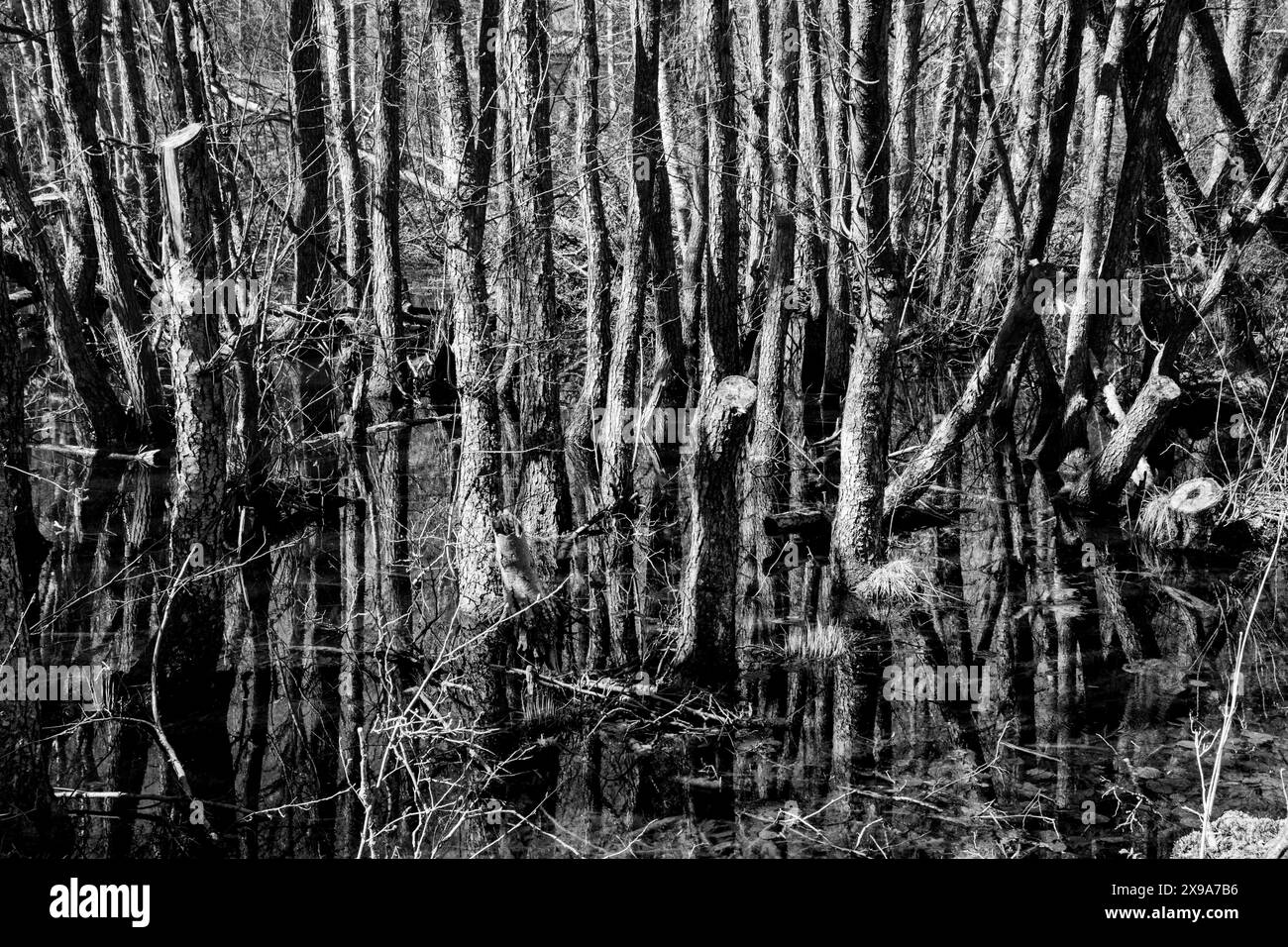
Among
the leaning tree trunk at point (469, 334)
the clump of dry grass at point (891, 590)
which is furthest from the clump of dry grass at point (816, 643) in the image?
the leaning tree trunk at point (469, 334)

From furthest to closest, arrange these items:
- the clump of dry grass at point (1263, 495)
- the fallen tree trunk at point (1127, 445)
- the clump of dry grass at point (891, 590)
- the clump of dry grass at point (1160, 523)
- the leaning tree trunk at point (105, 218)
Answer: the leaning tree trunk at point (105, 218) < the fallen tree trunk at point (1127, 445) < the clump of dry grass at point (1160, 523) < the clump of dry grass at point (1263, 495) < the clump of dry grass at point (891, 590)

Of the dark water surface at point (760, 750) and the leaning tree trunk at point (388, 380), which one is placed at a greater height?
the leaning tree trunk at point (388, 380)

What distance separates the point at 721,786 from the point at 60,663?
4.76m

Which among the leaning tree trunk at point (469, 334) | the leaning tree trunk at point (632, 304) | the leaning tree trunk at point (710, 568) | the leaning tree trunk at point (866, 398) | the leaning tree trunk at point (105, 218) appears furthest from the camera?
the leaning tree trunk at point (105, 218)

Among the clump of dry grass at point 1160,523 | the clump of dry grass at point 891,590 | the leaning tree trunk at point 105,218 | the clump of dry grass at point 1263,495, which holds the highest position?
the leaning tree trunk at point 105,218

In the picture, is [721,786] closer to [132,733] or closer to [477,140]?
[132,733]

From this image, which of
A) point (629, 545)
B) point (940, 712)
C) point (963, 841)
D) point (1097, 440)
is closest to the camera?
point (963, 841)

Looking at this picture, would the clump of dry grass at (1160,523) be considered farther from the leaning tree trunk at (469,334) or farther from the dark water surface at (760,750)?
the leaning tree trunk at (469,334)

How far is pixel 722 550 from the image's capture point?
24.7ft

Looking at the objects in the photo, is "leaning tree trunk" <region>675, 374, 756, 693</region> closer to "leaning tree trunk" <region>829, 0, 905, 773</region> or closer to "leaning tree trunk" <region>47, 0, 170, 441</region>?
"leaning tree trunk" <region>829, 0, 905, 773</region>

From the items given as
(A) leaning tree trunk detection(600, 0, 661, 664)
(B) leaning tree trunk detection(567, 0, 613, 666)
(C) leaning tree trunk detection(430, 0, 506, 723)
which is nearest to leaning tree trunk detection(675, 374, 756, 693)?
(C) leaning tree trunk detection(430, 0, 506, 723)

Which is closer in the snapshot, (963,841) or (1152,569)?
(963,841)

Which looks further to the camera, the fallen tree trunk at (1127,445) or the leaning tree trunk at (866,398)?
the fallen tree trunk at (1127,445)
